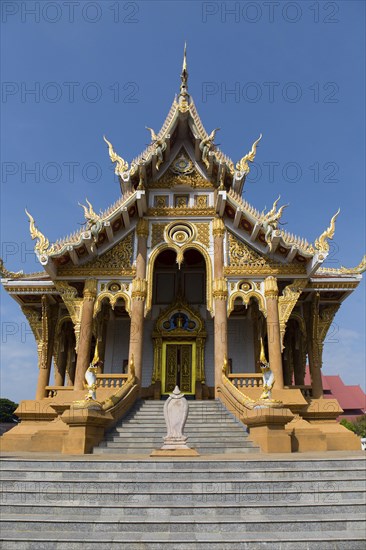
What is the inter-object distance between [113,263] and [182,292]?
326 cm

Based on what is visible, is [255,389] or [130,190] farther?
[130,190]

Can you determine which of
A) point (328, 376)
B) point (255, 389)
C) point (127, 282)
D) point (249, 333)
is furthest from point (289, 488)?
point (328, 376)

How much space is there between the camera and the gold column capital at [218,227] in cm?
1394

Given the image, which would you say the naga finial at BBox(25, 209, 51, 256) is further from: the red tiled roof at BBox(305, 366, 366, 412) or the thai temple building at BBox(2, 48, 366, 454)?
the red tiled roof at BBox(305, 366, 366, 412)

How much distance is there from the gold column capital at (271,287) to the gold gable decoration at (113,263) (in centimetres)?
387

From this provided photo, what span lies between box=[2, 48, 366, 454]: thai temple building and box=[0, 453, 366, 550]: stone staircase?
417 cm

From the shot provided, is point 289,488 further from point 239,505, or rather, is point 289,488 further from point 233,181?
point 233,181

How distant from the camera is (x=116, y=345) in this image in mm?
15914

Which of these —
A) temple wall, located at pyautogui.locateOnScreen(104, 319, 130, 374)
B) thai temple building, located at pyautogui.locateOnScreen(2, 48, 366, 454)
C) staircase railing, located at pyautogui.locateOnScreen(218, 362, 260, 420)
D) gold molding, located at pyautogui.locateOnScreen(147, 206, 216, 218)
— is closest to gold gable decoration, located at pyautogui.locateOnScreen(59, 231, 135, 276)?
thai temple building, located at pyautogui.locateOnScreen(2, 48, 366, 454)

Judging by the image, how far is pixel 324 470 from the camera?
638cm

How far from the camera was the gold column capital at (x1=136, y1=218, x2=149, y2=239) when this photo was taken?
13984 mm

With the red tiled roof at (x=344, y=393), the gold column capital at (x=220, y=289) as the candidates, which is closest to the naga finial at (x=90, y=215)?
the gold column capital at (x=220, y=289)

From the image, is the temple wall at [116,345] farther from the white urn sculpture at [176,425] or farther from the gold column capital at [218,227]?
the white urn sculpture at [176,425]

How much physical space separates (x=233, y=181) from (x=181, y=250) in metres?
2.67
